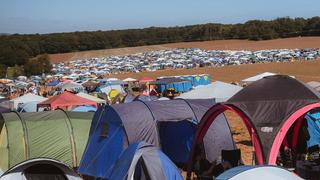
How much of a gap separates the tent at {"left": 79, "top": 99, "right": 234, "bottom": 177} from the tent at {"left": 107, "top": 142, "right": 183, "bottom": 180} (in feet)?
7.02

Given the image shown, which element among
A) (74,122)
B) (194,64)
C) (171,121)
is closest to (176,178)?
(171,121)

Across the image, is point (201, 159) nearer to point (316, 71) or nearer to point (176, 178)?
point (176, 178)

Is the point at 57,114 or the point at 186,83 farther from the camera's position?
the point at 186,83

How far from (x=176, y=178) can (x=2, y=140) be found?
18.8 ft

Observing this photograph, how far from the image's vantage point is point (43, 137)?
1198cm

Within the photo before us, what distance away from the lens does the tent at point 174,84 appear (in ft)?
120

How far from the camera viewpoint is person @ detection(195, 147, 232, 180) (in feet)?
30.6

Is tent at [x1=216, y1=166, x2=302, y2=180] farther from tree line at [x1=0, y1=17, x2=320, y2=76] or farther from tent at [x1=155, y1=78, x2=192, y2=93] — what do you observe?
tree line at [x1=0, y1=17, x2=320, y2=76]

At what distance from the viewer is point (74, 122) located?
1229 centimetres

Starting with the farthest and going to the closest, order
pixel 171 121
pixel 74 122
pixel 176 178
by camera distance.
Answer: pixel 74 122 < pixel 171 121 < pixel 176 178

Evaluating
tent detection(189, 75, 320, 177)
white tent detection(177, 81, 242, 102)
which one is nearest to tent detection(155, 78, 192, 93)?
white tent detection(177, 81, 242, 102)

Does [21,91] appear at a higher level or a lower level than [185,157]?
lower

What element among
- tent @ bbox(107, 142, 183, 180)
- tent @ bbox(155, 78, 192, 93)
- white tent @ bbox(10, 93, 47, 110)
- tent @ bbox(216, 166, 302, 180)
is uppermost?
tent @ bbox(216, 166, 302, 180)

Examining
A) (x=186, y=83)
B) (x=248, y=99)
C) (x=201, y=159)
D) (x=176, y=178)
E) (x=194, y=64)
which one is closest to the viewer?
(x=176, y=178)
